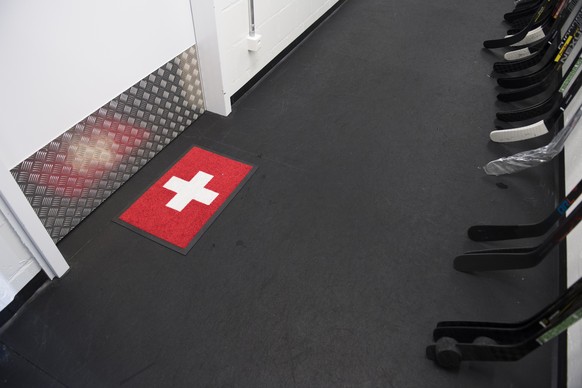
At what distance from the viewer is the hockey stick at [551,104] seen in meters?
2.14

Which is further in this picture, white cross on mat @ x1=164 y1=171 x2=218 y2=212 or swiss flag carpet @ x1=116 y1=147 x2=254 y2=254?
white cross on mat @ x1=164 y1=171 x2=218 y2=212

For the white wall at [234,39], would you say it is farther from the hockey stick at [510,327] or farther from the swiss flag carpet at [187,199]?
the hockey stick at [510,327]

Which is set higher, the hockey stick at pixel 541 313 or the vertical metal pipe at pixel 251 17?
the vertical metal pipe at pixel 251 17

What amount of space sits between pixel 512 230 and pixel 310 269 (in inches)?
34.8

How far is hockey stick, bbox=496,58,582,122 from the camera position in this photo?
2.14m

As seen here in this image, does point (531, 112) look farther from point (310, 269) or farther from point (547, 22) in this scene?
point (310, 269)

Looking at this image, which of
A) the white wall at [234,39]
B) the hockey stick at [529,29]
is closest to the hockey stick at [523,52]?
the hockey stick at [529,29]

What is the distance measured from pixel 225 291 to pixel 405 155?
1.26m

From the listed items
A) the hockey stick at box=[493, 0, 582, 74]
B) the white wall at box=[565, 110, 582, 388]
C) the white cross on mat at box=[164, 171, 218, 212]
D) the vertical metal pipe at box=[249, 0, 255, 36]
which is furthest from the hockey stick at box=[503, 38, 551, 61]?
the white cross on mat at box=[164, 171, 218, 212]

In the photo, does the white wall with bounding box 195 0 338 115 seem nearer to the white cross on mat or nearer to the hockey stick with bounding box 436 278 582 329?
the white cross on mat

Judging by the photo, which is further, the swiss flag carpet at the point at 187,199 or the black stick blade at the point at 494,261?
the swiss flag carpet at the point at 187,199

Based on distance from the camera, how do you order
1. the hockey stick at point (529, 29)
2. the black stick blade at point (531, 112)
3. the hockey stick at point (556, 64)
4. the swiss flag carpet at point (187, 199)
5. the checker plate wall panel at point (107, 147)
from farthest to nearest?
the hockey stick at point (529, 29), the hockey stick at point (556, 64), the black stick blade at point (531, 112), the swiss flag carpet at point (187, 199), the checker plate wall panel at point (107, 147)

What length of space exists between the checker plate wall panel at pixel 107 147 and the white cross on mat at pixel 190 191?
9.5 inches

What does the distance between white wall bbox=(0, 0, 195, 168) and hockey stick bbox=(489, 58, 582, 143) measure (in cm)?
192
